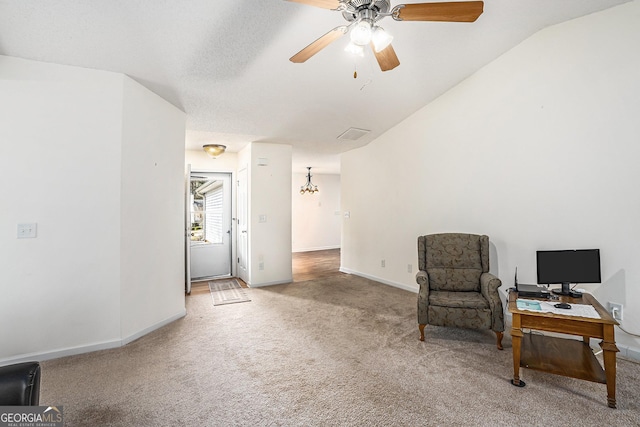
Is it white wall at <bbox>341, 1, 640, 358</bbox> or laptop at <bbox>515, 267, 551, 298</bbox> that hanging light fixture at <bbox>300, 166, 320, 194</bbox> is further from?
laptop at <bbox>515, 267, 551, 298</bbox>

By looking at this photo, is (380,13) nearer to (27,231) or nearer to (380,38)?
(380,38)

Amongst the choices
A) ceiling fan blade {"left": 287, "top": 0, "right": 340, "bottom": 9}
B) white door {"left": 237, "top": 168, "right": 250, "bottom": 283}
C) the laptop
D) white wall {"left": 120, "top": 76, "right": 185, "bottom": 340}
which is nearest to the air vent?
white door {"left": 237, "top": 168, "right": 250, "bottom": 283}

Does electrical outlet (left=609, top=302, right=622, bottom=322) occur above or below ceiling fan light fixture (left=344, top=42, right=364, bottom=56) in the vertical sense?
below

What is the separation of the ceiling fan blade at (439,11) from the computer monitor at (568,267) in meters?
2.04

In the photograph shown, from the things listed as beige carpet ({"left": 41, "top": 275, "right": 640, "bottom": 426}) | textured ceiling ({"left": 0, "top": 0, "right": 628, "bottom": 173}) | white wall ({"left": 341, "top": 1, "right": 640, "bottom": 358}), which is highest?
textured ceiling ({"left": 0, "top": 0, "right": 628, "bottom": 173})

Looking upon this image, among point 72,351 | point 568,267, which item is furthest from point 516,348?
point 72,351

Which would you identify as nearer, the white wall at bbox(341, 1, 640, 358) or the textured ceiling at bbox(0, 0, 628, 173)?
the textured ceiling at bbox(0, 0, 628, 173)

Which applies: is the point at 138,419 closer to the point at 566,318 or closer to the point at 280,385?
the point at 280,385

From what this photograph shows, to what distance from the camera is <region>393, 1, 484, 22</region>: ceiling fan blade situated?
5.28ft

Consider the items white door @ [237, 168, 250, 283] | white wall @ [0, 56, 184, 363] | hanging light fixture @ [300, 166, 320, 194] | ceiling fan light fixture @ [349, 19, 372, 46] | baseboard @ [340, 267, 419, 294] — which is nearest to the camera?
ceiling fan light fixture @ [349, 19, 372, 46]

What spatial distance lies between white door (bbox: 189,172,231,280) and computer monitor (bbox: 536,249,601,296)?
16.0ft

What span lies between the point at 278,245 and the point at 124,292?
2613 millimetres

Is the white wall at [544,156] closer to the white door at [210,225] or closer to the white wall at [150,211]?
the white wall at [150,211]

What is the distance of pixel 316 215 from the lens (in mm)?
9055
